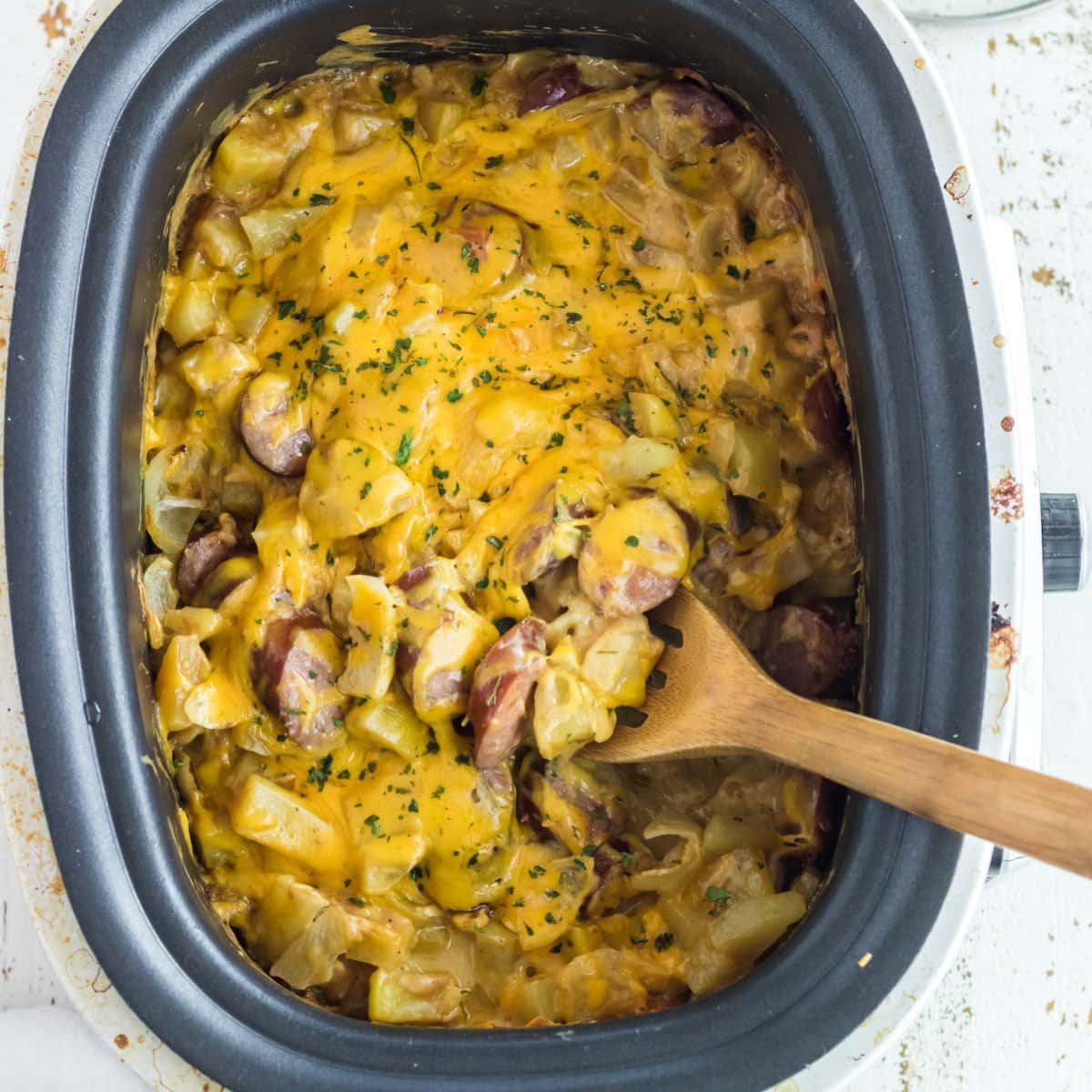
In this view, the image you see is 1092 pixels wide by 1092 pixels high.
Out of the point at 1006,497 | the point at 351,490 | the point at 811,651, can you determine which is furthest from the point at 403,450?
the point at 1006,497

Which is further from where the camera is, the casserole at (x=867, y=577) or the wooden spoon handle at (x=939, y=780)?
the casserole at (x=867, y=577)

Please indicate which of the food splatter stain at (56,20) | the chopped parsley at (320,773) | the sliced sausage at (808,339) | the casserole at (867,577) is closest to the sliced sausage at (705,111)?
the casserole at (867,577)

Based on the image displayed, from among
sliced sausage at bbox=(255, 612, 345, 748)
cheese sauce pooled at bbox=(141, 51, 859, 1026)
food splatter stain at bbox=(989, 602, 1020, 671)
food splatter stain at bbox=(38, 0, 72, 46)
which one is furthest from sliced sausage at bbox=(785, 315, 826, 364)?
food splatter stain at bbox=(38, 0, 72, 46)

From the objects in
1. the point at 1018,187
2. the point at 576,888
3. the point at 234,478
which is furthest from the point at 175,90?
the point at 1018,187

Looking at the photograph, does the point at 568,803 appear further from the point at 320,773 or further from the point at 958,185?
the point at 958,185

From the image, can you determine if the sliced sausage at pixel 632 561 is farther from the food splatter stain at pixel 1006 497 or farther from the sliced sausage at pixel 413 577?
the food splatter stain at pixel 1006 497
